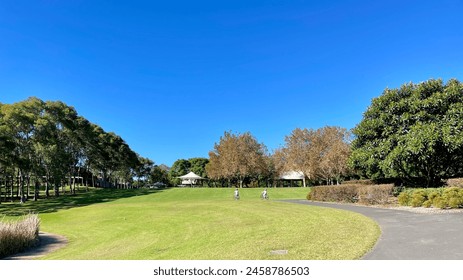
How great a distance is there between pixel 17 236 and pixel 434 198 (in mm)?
20603

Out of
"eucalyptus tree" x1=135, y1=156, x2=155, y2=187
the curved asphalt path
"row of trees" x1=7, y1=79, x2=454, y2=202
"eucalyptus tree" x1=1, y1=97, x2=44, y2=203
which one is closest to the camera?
the curved asphalt path

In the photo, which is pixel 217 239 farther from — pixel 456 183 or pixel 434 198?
pixel 456 183

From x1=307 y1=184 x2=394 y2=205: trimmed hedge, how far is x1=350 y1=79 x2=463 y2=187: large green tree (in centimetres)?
259

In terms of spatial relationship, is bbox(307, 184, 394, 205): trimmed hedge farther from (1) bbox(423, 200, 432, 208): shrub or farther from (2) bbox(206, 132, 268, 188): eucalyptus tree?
(2) bbox(206, 132, 268, 188): eucalyptus tree

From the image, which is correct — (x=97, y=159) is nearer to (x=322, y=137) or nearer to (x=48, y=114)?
(x=48, y=114)

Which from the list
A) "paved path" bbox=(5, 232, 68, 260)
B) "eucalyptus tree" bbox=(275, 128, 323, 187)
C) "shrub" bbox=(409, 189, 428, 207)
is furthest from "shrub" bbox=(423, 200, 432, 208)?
"eucalyptus tree" bbox=(275, 128, 323, 187)

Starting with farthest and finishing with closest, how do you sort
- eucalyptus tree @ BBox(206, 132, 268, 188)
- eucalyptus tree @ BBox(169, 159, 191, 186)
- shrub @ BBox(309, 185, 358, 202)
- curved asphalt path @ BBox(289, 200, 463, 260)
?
eucalyptus tree @ BBox(169, 159, 191, 186), eucalyptus tree @ BBox(206, 132, 268, 188), shrub @ BBox(309, 185, 358, 202), curved asphalt path @ BBox(289, 200, 463, 260)

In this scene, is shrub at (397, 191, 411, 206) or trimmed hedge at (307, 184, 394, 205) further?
trimmed hedge at (307, 184, 394, 205)

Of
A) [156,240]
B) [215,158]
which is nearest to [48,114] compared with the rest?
[215,158]

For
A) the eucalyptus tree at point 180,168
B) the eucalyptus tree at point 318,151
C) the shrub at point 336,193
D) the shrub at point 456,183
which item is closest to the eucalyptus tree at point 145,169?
the eucalyptus tree at point 180,168

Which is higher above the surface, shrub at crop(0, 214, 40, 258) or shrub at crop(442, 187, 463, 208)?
shrub at crop(442, 187, 463, 208)

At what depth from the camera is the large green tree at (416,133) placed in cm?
2150

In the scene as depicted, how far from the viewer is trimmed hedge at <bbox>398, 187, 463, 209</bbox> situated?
1641 cm

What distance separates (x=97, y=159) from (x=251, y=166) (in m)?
29.4
